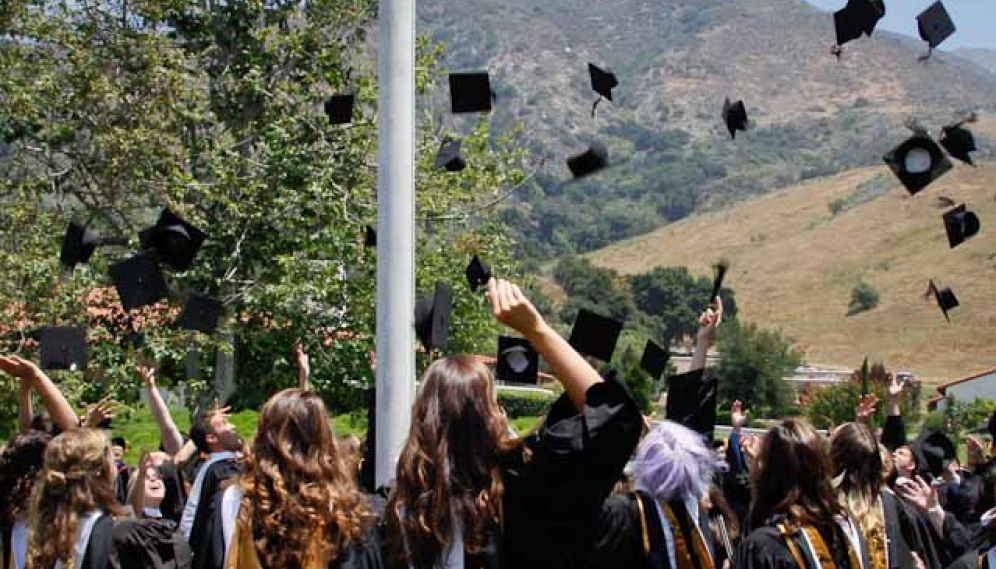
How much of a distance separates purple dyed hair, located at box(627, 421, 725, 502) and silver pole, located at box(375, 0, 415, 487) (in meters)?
1.16

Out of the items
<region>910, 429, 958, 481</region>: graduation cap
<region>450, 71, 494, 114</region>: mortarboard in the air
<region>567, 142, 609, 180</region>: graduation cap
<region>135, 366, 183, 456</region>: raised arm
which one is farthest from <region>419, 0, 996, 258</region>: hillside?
<region>135, 366, 183, 456</region>: raised arm

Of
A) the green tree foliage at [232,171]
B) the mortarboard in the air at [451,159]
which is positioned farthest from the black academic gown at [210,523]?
the green tree foliage at [232,171]

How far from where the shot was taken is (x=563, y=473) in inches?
117

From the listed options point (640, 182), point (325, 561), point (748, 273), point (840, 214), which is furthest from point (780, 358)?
point (640, 182)

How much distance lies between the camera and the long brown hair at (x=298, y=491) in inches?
122

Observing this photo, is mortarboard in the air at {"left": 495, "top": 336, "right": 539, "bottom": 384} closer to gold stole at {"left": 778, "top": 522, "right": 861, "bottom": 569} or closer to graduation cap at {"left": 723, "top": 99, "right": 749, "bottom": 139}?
gold stole at {"left": 778, "top": 522, "right": 861, "bottom": 569}

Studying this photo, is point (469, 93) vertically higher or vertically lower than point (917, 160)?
higher

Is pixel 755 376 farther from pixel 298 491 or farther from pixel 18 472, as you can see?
pixel 298 491

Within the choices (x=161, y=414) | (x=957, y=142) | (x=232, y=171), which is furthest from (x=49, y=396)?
(x=232, y=171)

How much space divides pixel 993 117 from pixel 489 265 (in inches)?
6176

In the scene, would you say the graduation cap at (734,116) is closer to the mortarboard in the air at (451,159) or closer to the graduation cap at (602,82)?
the graduation cap at (602,82)

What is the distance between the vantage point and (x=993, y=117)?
160 metres

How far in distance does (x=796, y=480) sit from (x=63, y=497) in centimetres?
213

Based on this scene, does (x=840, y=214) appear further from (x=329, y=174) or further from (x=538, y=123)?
(x=329, y=174)
